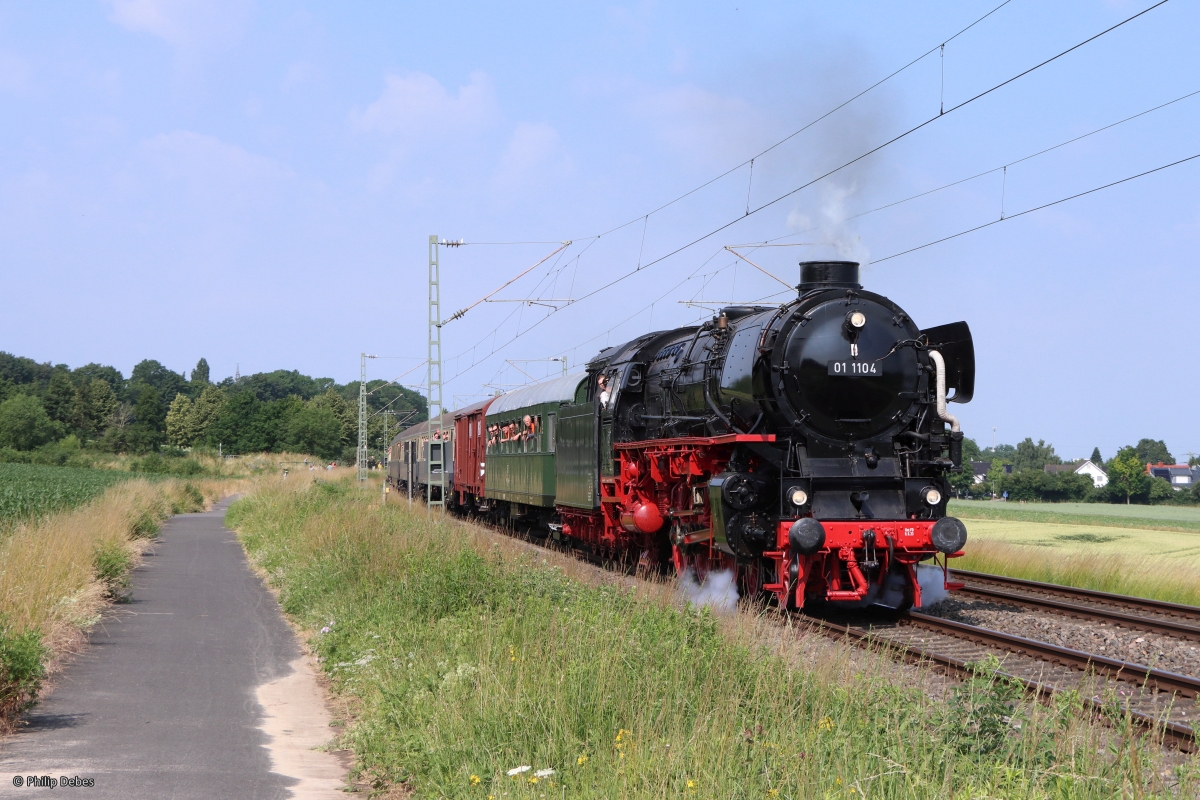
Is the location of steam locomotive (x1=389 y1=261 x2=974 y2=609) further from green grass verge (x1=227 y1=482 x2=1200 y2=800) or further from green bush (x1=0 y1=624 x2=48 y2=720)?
green bush (x1=0 y1=624 x2=48 y2=720)

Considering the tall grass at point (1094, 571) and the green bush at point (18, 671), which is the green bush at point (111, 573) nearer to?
the green bush at point (18, 671)

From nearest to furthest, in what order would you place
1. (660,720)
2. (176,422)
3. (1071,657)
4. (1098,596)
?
(660,720), (1071,657), (1098,596), (176,422)

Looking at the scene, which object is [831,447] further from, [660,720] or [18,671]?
[18,671]

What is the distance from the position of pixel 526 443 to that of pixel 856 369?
38.2 feet

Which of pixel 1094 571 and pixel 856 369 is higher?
pixel 856 369

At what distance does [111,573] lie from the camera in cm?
1323

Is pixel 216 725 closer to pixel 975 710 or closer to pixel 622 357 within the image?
pixel 975 710

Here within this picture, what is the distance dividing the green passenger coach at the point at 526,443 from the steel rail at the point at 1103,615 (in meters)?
7.84

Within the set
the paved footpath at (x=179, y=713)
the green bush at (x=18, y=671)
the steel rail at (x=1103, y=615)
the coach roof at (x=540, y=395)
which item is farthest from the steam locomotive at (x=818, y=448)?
the green bush at (x=18, y=671)

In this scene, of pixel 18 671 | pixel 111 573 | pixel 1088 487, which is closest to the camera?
pixel 18 671

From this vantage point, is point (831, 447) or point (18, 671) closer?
point (18, 671)

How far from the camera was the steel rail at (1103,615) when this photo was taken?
1020 cm

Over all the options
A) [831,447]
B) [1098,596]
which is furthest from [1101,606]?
[831,447]

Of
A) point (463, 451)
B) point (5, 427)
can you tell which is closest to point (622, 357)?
point (463, 451)
